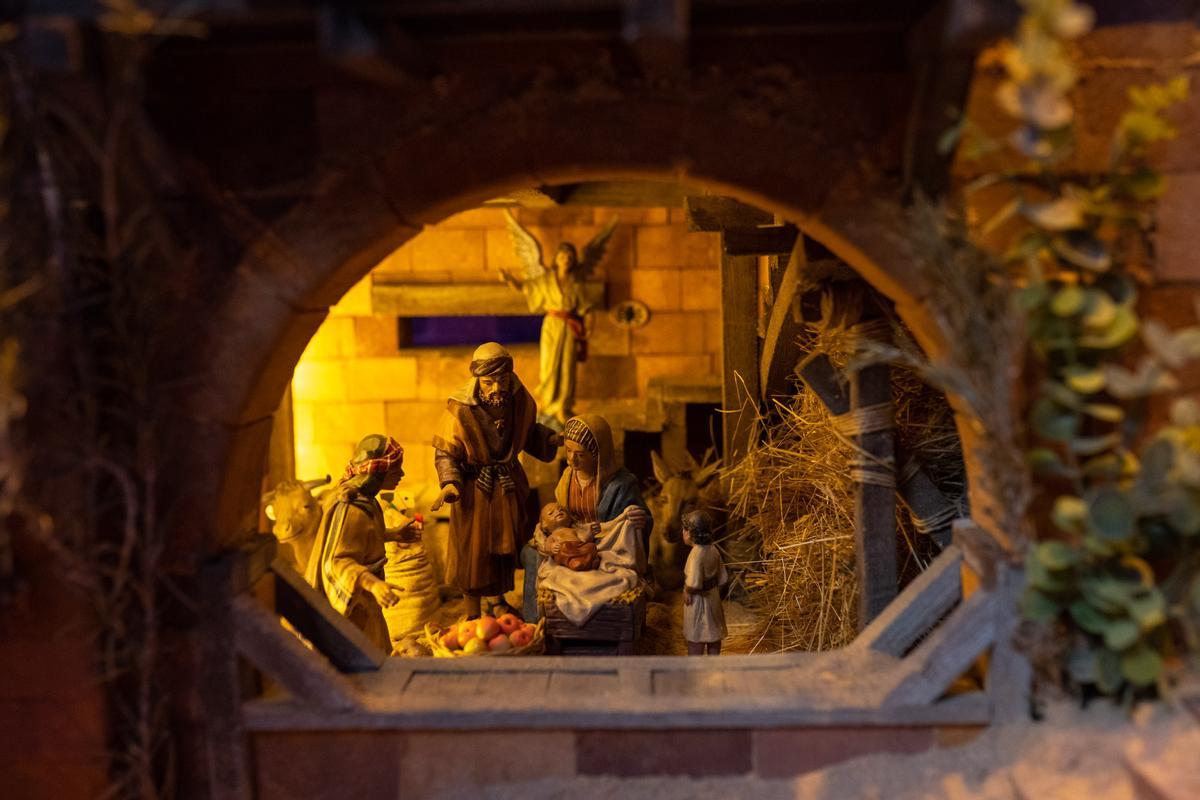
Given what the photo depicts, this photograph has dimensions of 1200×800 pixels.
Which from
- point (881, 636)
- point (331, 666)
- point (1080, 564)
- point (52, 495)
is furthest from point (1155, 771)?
point (52, 495)

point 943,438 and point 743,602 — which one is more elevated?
point 943,438

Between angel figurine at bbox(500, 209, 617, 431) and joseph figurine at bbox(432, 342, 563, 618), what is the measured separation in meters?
1.88

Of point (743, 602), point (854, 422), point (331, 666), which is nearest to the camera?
point (331, 666)

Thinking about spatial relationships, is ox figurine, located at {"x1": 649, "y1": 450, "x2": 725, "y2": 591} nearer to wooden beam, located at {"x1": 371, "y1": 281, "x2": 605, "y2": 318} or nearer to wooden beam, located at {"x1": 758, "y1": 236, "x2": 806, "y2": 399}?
wooden beam, located at {"x1": 758, "y1": 236, "x2": 806, "y2": 399}

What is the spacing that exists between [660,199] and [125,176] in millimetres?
3926

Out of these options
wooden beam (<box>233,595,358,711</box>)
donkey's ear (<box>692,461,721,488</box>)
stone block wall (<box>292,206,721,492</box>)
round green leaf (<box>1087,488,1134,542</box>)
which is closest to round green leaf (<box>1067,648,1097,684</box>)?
round green leaf (<box>1087,488,1134,542</box>)

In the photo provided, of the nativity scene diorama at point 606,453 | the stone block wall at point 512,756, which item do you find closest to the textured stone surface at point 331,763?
the stone block wall at point 512,756

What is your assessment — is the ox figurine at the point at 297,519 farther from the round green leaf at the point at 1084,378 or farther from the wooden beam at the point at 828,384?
the round green leaf at the point at 1084,378

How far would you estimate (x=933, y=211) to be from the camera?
8.54 feet

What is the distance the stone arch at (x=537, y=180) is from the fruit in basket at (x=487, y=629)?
5.74 ft

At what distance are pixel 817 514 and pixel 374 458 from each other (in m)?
2.12

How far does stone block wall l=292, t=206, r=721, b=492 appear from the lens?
25.9ft

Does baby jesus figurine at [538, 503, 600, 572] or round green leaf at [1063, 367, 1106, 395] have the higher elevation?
round green leaf at [1063, 367, 1106, 395]

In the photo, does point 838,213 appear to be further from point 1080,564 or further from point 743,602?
point 743,602
